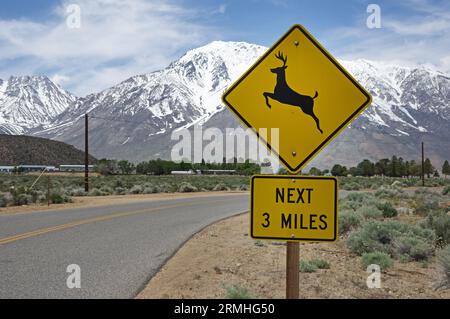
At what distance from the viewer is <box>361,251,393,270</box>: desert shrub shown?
897 cm

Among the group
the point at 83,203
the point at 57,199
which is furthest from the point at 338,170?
the point at 57,199

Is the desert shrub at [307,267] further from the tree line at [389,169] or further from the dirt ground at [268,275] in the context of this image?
the tree line at [389,169]

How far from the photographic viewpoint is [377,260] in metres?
9.13

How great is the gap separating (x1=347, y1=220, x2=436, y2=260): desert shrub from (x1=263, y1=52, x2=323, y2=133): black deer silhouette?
665 cm

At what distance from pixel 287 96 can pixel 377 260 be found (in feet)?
19.0

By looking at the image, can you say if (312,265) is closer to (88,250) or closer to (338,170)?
(88,250)

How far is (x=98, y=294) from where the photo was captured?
6805 mm

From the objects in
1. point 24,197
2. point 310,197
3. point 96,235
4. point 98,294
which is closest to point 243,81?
point 310,197

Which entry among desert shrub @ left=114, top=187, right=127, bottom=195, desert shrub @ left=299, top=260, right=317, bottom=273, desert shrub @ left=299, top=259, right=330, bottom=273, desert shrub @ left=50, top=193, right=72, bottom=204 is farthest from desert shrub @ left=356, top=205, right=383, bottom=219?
desert shrub @ left=114, top=187, right=127, bottom=195

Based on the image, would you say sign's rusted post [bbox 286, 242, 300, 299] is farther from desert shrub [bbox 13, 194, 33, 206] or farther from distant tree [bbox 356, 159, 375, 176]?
distant tree [bbox 356, 159, 375, 176]

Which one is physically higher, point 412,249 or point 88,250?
point 412,249

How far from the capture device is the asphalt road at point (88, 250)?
7184mm

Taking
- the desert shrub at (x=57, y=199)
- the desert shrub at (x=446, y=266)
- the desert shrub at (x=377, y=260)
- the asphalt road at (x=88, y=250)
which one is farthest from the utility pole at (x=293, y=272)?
the desert shrub at (x=57, y=199)

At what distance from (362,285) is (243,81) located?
460cm
